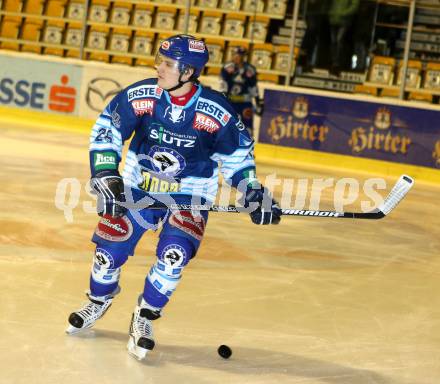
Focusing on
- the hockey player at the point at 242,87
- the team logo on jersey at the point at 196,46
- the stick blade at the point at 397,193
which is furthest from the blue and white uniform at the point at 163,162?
the hockey player at the point at 242,87

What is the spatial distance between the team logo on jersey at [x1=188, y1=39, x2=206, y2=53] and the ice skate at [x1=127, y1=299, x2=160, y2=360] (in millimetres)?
1018

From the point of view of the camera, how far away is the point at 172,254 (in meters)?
3.74

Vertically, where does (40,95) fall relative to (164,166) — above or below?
below

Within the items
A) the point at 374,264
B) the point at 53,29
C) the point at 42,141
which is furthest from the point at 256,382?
the point at 53,29

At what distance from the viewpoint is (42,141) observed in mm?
11242

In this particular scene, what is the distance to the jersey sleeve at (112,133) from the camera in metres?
3.80

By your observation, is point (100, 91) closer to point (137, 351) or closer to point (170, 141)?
point (170, 141)

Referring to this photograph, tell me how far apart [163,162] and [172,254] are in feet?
1.22

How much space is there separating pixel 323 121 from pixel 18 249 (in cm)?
697

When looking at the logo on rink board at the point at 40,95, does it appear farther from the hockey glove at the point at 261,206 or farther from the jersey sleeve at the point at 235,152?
the hockey glove at the point at 261,206

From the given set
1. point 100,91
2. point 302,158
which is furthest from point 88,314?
point 100,91

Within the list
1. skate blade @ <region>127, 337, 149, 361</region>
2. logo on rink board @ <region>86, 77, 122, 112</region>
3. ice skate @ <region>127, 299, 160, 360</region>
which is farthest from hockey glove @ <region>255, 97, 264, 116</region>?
skate blade @ <region>127, 337, 149, 361</region>

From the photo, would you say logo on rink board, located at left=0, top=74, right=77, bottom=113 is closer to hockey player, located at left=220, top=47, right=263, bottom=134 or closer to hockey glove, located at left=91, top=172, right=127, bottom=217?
hockey player, located at left=220, top=47, right=263, bottom=134

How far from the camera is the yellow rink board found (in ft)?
37.7
